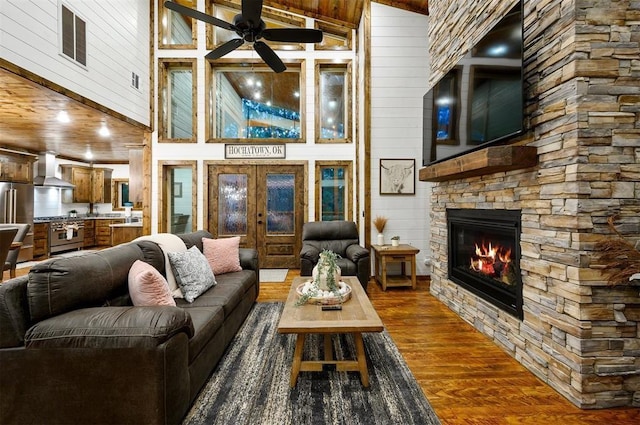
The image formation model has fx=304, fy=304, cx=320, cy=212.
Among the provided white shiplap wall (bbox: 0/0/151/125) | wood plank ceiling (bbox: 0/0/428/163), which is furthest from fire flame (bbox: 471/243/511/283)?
white shiplap wall (bbox: 0/0/151/125)

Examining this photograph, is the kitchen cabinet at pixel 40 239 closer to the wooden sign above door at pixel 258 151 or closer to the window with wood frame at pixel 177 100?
the window with wood frame at pixel 177 100

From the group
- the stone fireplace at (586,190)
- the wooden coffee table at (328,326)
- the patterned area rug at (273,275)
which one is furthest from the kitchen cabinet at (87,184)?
the stone fireplace at (586,190)

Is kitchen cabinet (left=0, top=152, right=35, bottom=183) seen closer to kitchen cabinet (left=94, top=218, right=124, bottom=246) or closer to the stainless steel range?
the stainless steel range

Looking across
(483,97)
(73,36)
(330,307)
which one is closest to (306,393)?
(330,307)

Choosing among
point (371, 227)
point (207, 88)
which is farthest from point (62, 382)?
point (207, 88)

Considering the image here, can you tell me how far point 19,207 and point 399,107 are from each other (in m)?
8.28

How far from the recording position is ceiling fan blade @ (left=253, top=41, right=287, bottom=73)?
3662 mm

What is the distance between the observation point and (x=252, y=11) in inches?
123

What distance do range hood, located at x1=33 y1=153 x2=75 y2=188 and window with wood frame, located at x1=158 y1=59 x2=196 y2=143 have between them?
382cm

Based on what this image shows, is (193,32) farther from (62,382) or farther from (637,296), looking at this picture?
(637,296)

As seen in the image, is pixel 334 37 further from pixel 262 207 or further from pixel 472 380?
pixel 472 380

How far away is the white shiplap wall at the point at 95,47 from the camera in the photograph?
3285 millimetres

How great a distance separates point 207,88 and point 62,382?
5482mm

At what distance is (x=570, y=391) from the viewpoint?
6.24 feet
